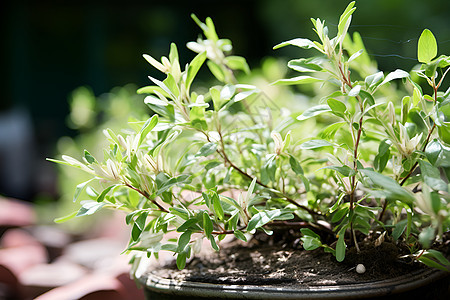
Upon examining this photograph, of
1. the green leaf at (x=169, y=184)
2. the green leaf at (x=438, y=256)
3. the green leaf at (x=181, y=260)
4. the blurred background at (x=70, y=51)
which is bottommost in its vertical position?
the green leaf at (x=438, y=256)

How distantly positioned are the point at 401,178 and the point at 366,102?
10cm

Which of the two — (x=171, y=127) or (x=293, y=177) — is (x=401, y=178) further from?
(x=171, y=127)

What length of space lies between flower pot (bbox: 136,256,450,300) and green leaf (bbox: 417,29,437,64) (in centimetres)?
24

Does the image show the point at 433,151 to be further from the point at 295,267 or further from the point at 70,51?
the point at 70,51

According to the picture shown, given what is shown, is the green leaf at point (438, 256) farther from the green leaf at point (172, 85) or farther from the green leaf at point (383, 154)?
the green leaf at point (172, 85)

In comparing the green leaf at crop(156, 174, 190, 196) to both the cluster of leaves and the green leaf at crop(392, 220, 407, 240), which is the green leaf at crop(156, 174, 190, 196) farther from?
the green leaf at crop(392, 220, 407, 240)

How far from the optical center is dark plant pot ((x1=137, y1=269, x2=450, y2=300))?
49 cm

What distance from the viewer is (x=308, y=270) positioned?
55cm

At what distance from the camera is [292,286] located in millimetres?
509

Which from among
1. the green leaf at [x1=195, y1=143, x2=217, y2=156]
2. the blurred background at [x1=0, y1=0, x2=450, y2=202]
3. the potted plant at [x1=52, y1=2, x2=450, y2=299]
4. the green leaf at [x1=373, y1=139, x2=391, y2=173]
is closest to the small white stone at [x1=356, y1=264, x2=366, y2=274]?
the potted plant at [x1=52, y1=2, x2=450, y2=299]

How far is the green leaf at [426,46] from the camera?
50 centimetres

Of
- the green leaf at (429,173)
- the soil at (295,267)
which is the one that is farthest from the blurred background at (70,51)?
the green leaf at (429,173)

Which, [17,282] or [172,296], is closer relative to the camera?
[172,296]

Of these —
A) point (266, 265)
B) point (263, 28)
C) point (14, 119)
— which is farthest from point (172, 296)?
point (263, 28)
